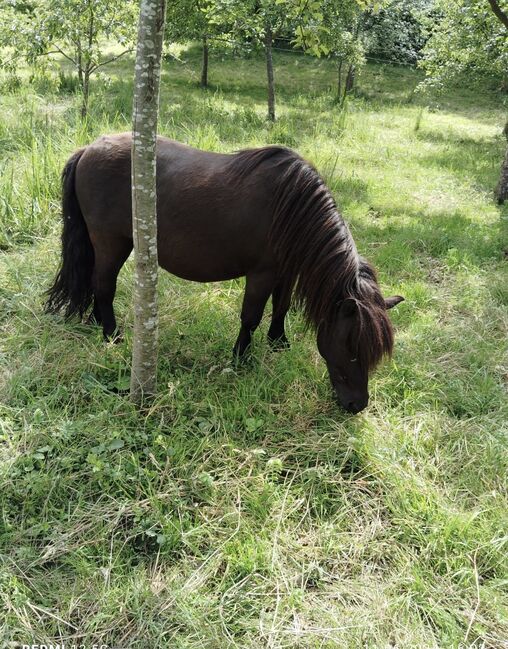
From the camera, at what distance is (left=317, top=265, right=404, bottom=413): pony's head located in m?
2.82

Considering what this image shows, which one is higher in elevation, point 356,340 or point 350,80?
point 350,80

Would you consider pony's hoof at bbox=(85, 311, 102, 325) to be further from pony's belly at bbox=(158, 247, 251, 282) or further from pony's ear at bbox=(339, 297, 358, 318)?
pony's ear at bbox=(339, 297, 358, 318)

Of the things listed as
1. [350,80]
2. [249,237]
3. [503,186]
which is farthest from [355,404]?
[350,80]

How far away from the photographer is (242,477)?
2.67 meters

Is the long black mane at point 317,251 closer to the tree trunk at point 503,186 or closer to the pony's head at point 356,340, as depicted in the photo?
the pony's head at point 356,340

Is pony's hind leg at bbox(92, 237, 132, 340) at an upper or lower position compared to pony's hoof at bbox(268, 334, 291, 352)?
upper

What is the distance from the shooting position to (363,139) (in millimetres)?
9883

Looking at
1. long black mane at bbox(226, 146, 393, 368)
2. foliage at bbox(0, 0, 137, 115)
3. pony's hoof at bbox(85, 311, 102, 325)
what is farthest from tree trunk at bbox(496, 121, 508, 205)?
pony's hoof at bbox(85, 311, 102, 325)

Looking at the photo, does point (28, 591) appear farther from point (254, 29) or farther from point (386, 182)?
point (254, 29)

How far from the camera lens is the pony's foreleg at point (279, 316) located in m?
3.38

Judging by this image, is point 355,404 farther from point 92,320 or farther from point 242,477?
point 92,320

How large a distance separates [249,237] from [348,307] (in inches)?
31.8

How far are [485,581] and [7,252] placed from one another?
4590 millimetres

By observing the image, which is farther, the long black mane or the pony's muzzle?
the pony's muzzle
